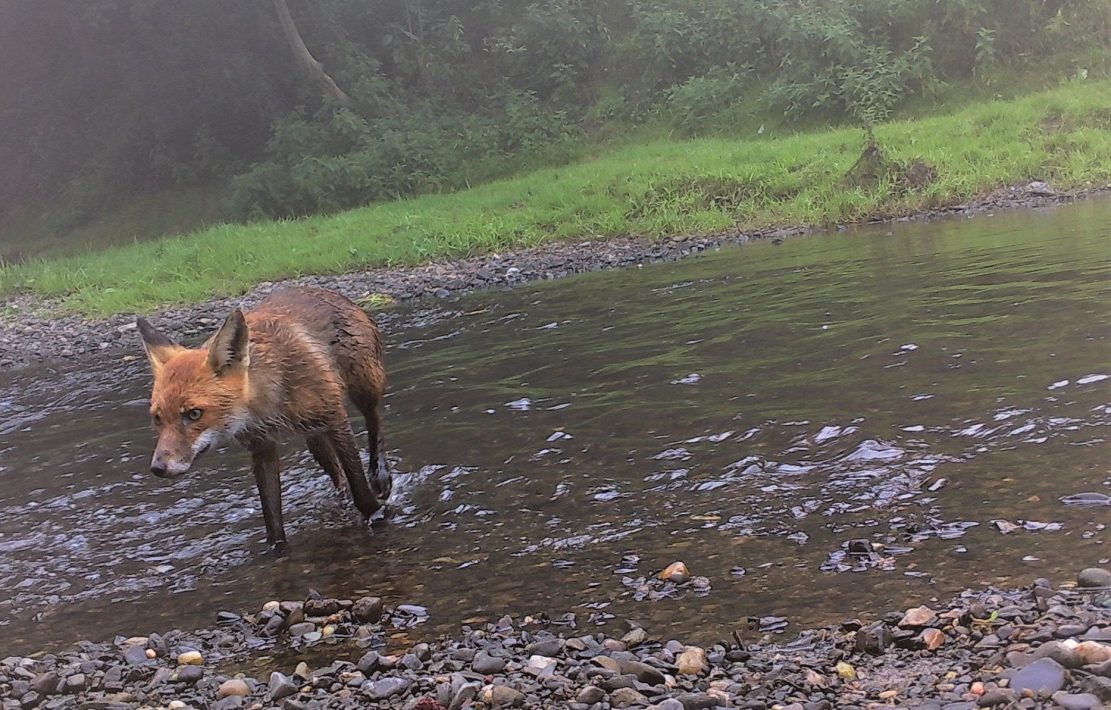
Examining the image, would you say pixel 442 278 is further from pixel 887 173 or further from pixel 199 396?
pixel 199 396

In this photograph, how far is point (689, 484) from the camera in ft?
19.7

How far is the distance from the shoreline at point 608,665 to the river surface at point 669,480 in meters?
0.23

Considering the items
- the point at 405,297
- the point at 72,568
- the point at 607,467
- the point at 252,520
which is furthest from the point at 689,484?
the point at 405,297

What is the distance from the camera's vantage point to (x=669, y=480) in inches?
242

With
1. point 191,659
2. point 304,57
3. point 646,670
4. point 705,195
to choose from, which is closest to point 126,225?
point 304,57

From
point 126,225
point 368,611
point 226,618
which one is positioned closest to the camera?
point 368,611

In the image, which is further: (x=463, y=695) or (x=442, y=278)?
(x=442, y=278)

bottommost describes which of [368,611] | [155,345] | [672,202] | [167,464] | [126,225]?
[126,225]

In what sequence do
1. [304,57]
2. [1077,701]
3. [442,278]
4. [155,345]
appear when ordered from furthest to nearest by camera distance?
[304,57], [442,278], [155,345], [1077,701]

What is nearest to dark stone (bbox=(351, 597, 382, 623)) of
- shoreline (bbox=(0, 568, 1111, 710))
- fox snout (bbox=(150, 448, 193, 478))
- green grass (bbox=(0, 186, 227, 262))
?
shoreline (bbox=(0, 568, 1111, 710))

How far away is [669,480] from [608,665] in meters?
2.34

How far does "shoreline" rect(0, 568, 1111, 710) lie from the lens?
3.39 m

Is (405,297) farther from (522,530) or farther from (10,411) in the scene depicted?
(522,530)

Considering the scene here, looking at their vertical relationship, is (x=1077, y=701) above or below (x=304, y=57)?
below
